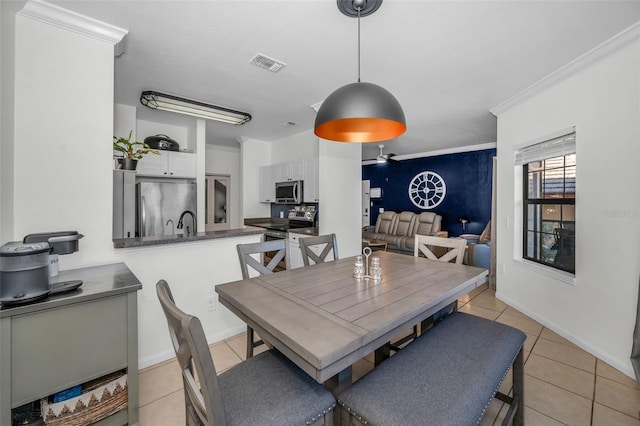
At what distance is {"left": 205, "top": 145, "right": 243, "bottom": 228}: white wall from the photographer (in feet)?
18.8

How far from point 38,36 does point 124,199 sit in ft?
3.99

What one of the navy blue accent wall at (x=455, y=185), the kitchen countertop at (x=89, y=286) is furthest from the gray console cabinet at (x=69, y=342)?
the navy blue accent wall at (x=455, y=185)

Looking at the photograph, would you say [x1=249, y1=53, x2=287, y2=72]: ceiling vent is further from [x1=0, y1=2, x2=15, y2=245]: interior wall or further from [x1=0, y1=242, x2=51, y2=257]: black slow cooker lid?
[x1=0, y1=242, x2=51, y2=257]: black slow cooker lid

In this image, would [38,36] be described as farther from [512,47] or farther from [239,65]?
[512,47]

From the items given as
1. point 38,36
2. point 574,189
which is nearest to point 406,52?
point 574,189

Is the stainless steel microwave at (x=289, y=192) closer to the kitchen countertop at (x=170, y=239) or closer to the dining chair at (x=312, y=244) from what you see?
the kitchen countertop at (x=170, y=239)

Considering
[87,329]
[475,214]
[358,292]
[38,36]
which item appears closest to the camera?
[87,329]

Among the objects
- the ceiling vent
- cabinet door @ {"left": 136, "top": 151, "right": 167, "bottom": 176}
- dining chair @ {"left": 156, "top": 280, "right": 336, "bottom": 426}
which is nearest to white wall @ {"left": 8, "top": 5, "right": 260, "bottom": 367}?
the ceiling vent

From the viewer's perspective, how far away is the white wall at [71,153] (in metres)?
1.71

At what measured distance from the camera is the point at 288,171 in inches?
194

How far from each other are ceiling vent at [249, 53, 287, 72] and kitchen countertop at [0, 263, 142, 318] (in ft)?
6.45

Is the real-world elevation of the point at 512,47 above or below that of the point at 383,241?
above

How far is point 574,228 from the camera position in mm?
2664

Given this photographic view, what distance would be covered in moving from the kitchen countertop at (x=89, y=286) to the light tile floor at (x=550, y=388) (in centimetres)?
85
